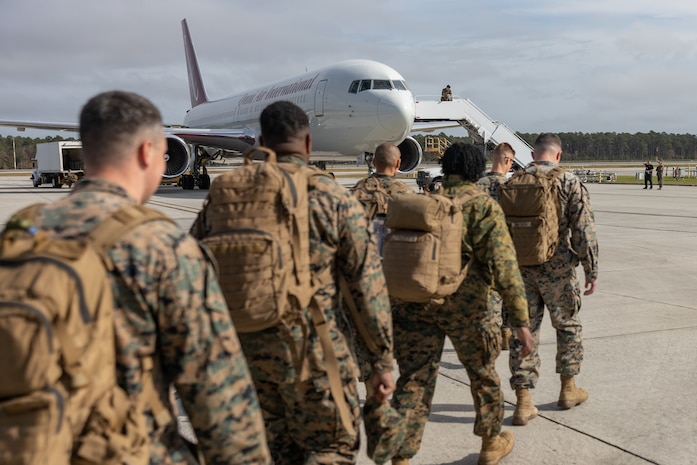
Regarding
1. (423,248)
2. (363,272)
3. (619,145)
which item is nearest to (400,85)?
(423,248)

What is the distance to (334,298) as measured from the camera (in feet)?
9.80

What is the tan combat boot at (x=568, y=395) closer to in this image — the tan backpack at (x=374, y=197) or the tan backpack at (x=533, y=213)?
the tan backpack at (x=533, y=213)

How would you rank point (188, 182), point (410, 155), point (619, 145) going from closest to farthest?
1. point (410, 155)
2. point (188, 182)
3. point (619, 145)

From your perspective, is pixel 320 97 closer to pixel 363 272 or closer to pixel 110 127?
pixel 363 272

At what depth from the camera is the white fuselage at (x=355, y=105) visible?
66.0 ft

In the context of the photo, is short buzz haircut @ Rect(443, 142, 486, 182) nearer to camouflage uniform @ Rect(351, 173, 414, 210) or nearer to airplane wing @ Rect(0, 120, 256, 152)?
camouflage uniform @ Rect(351, 173, 414, 210)

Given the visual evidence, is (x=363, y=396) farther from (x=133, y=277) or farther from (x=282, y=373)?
(x=133, y=277)

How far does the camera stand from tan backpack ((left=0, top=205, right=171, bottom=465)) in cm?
151

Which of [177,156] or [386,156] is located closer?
[386,156]

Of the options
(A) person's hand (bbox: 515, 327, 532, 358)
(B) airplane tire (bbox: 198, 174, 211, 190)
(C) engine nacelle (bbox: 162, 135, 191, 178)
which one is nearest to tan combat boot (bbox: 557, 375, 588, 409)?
(A) person's hand (bbox: 515, 327, 532, 358)

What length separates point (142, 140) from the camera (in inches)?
77.1

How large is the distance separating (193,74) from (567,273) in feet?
136

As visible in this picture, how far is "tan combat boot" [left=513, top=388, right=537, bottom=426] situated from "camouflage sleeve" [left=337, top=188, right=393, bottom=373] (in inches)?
86.1

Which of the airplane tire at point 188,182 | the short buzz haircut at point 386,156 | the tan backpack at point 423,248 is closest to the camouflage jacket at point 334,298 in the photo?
the tan backpack at point 423,248
